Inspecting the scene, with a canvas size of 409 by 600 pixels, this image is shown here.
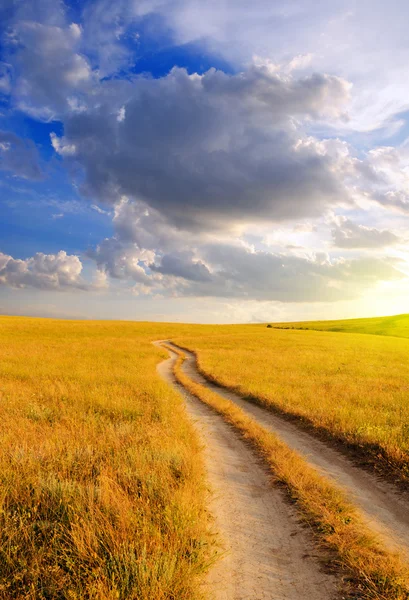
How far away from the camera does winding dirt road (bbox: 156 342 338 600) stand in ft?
15.4

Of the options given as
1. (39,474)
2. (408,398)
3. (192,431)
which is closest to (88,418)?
(192,431)

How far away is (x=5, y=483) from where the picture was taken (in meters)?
6.74

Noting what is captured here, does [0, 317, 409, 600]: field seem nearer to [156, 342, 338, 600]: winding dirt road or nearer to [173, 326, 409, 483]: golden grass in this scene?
[173, 326, 409, 483]: golden grass

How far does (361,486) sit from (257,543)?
12.3 feet

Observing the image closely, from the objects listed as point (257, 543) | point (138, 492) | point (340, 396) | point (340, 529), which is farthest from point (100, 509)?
point (340, 396)

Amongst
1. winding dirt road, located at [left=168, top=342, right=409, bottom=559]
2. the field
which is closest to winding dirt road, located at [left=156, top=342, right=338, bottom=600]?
the field

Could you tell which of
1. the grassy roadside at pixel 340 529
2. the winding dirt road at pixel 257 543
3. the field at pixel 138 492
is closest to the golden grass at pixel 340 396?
the field at pixel 138 492

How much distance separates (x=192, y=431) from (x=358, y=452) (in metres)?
4.70

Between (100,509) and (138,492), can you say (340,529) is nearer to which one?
(138,492)

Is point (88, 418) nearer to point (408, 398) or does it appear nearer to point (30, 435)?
point (30, 435)

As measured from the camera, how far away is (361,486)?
8.32m

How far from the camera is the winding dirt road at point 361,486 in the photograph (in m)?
6.36

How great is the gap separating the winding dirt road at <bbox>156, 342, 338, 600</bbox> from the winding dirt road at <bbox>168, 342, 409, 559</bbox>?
1.50 meters

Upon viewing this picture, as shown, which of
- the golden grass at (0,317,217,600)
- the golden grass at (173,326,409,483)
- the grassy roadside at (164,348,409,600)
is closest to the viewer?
the golden grass at (0,317,217,600)
